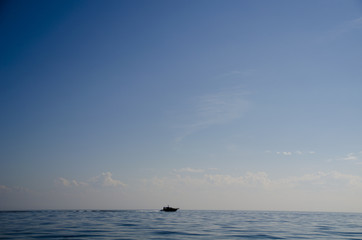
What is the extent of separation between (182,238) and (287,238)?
15.8 metres

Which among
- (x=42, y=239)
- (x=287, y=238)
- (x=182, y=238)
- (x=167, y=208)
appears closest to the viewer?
(x=42, y=239)

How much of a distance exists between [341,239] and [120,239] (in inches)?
1270

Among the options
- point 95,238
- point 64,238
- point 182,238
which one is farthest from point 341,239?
point 64,238

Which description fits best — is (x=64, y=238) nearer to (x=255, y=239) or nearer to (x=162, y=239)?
(x=162, y=239)

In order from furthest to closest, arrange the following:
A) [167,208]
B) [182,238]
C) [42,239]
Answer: [167,208] < [182,238] < [42,239]

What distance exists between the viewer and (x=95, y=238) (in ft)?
110

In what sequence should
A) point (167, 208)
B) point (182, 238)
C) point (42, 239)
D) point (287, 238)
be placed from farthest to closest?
point (167, 208) < point (287, 238) < point (182, 238) < point (42, 239)

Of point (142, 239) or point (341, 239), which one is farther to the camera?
point (341, 239)

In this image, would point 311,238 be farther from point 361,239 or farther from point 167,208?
point 167,208

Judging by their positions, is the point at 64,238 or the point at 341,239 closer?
the point at 64,238

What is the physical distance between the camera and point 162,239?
3362 cm

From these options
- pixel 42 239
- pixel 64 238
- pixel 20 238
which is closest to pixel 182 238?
pixel 64 238

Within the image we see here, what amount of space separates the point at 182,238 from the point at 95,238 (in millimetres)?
11679

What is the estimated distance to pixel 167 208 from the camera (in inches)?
4719
